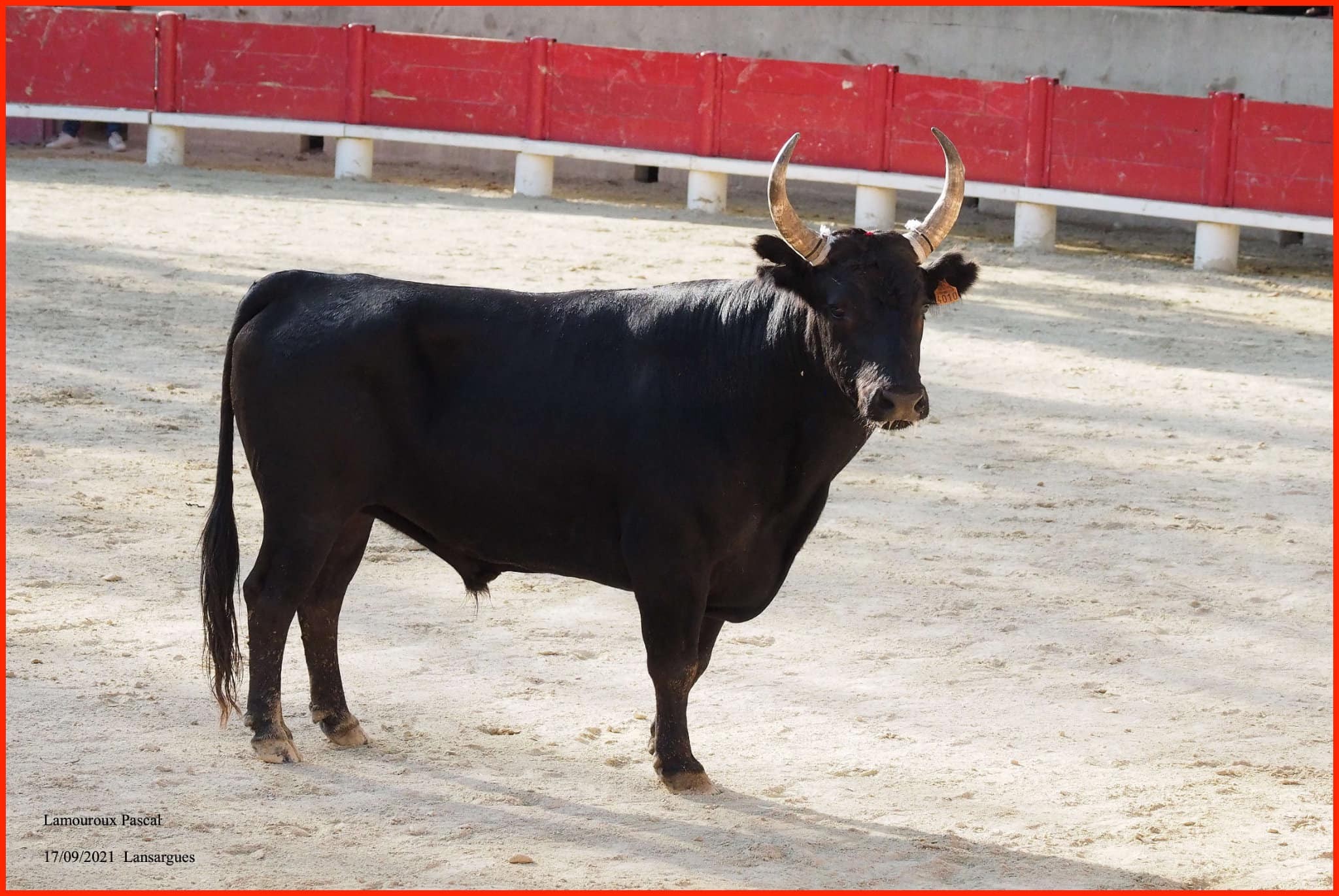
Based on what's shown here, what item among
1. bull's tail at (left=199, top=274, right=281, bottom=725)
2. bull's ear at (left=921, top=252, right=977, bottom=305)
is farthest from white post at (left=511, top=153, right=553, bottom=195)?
bull's ear at (left=921, top=252, right=977, bottom=305)

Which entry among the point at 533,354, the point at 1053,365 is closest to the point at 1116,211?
the point at 1053,365

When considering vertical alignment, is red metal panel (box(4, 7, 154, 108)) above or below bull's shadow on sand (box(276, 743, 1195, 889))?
above

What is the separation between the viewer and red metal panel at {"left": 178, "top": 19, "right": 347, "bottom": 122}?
1351 centimetres

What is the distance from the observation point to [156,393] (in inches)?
264

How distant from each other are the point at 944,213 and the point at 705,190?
9.09 meters

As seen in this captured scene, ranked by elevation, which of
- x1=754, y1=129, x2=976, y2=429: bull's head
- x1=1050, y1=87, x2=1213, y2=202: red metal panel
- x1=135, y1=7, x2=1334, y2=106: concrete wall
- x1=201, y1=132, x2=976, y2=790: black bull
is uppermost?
x1=135, y1=7, x2=1334, y2=106: concrete wall

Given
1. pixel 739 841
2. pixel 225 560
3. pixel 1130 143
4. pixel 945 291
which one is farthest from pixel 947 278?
pixel 1130 143

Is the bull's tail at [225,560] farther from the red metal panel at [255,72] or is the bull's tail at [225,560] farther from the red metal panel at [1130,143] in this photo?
the red metal panel at [255,72]

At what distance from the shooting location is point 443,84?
13414 mm

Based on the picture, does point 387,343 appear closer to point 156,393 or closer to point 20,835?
point 20,835

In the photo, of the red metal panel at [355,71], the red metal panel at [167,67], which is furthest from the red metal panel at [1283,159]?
the red metal panel at [167,67]

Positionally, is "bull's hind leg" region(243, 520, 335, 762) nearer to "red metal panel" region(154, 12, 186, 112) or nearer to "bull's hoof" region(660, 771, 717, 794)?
"bull's hoof" region(660, 771, 717, 794)

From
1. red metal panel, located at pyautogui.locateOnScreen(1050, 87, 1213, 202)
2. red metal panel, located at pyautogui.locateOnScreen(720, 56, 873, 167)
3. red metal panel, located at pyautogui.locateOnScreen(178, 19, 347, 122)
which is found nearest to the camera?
red metal panel, located at pyautogui.locateOnScreen(1050, 87, 1213, 202)

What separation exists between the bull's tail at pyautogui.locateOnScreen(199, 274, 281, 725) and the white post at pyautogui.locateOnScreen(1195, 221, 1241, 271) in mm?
8441
